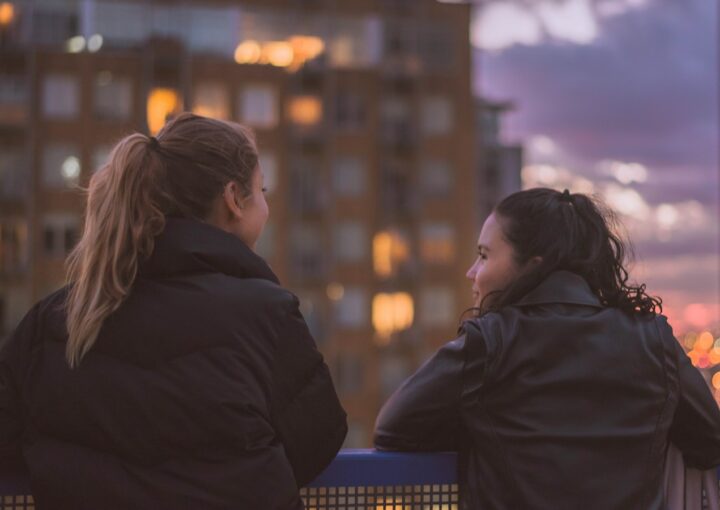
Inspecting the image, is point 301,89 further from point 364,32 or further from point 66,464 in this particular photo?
point 66,464

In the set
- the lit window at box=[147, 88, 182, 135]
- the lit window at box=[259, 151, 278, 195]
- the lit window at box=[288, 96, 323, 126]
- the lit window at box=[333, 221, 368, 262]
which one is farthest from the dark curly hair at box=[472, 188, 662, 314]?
the lit window at box=[333, 221, 368, 262]

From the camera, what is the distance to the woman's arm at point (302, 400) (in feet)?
9.61

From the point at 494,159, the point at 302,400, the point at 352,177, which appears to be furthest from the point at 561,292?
the point at 494,159

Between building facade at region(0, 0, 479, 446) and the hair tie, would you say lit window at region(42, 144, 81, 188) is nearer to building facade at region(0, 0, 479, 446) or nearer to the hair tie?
building facade at region(0, 0, 479, 446)

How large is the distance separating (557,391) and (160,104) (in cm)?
4403

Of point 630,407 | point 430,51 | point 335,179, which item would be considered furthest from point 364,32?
point 630,407

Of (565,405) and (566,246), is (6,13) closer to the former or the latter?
(566,246)

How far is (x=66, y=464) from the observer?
2.86 m

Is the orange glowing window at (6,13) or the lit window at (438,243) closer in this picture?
the orange glowing window at (6,13)

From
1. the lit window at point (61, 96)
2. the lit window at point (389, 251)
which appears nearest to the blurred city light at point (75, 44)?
the lit window at point (61, 96)

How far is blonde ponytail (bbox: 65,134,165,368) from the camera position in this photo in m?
2.90

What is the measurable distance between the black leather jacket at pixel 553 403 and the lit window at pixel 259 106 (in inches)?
1719

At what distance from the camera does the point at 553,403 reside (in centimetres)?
315

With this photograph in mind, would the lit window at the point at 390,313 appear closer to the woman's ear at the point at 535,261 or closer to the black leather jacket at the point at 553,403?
the woman's ear at the point at 535,261
